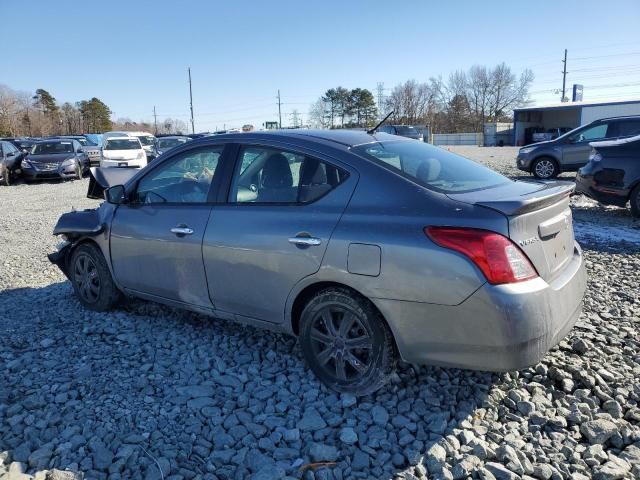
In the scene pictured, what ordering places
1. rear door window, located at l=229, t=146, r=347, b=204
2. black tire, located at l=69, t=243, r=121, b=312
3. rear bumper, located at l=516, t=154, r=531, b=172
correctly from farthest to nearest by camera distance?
rear bumper, located at l=516, t=154, r=531, b=172, black tire, located at l=69, t=243, r=121, b=312, rear door window, located at l=229, t=146, r=347, b=204

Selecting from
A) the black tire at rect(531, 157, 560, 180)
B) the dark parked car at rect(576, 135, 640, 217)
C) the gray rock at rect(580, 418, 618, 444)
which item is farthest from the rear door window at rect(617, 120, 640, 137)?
the gray rock at rect(580, 418, 618, 444)

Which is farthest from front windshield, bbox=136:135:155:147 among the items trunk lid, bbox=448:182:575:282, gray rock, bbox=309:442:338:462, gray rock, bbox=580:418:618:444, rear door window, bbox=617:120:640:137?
gray rock, bbox=580:418:618:444

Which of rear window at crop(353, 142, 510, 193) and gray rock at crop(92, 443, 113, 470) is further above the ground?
rear window at crop(353, 142, 510, 193)

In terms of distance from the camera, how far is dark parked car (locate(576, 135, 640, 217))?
28.2ft

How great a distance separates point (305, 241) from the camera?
3.19m

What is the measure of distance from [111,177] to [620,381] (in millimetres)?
5036

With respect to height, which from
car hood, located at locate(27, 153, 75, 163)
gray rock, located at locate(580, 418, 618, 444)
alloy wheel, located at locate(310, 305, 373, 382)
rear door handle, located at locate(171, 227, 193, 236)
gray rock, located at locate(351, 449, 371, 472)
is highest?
car hood, located at locate(27, 153, 75, 163)

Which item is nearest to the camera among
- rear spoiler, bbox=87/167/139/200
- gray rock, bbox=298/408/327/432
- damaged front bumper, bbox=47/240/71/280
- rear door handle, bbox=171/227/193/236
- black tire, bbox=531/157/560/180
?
gray rock, bbox=298/408/327/432

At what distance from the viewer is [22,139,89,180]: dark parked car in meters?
18.7

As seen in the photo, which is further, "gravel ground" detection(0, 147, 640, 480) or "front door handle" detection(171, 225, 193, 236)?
"front door handle" detection(171, 225, 193, 236)

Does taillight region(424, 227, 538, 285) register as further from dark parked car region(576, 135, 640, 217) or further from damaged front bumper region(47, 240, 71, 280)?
dark parked car region(576, 135, 640, 217)

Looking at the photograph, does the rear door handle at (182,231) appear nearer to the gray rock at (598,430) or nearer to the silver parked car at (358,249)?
the silver parked car at (358,249)

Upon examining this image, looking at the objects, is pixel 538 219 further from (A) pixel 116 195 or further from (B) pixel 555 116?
(B) pixel 555 116

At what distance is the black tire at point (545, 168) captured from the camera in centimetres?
1497
